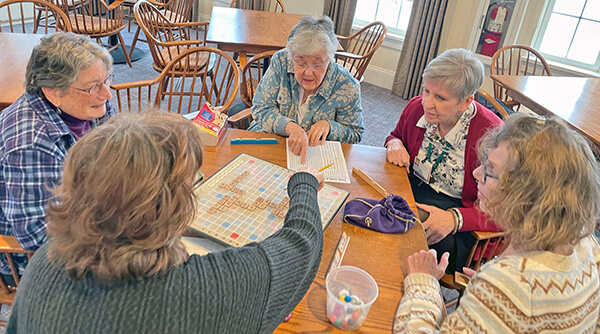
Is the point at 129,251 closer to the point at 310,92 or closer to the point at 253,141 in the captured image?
the point at 253,141

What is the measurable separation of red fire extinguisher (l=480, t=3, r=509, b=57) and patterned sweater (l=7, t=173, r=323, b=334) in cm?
378

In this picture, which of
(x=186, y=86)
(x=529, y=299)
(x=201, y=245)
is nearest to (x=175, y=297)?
(x=201, y=245)

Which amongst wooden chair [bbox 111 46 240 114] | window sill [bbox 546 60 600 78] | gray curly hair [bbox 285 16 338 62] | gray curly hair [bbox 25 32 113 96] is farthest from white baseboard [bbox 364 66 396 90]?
gray curly hair [bbox 25 32 113 96]

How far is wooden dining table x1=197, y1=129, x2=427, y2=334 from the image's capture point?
0.96 meters

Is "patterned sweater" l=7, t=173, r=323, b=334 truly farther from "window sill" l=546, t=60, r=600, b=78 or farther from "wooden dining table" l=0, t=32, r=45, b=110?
"window sill" l=546, t=60, r=600, b=78

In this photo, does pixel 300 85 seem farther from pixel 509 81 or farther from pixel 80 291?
pixel 509 81

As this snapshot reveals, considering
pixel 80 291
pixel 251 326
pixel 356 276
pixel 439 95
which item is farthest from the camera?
pixel 439 95

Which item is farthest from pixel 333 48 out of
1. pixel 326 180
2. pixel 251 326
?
pixel 251 326

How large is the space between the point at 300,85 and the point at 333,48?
0.22 metres

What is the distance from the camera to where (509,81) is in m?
2.80

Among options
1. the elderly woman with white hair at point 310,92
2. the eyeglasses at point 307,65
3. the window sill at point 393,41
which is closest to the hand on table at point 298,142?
the elderly woman with white hair at point 310,92

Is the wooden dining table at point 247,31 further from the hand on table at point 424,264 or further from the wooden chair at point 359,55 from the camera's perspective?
the hand on table at point 424,264

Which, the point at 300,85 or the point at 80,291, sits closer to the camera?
the point at 80,291

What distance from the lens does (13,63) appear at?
82.0 inches
